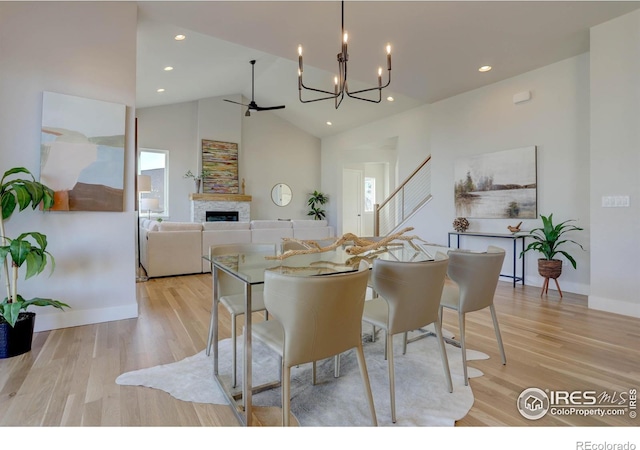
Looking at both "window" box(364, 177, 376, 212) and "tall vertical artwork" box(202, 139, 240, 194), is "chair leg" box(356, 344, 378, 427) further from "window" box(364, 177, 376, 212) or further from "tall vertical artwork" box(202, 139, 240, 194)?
"window" box(364, 177, 376, 212)

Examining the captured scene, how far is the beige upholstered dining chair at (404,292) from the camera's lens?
1591 millimetres

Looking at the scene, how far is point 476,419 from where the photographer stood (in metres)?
1.55

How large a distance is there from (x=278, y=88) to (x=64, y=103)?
5.98m

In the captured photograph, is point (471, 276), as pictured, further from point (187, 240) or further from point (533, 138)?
point (187, 240)

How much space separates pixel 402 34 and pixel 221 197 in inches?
243

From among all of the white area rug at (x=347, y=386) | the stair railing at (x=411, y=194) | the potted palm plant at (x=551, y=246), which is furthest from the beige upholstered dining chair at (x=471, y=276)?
the stair railing at (x=411, y=194)

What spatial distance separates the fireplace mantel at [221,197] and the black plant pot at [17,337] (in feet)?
19.9

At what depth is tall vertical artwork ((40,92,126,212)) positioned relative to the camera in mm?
2672

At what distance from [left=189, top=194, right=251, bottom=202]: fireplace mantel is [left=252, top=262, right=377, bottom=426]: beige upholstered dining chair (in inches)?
292

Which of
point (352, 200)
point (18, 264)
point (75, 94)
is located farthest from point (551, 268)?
point (352, 200)

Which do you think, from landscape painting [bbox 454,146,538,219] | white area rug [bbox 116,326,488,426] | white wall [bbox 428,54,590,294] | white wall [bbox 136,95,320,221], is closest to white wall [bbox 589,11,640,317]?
white wall [bbox 428,54,590,294]

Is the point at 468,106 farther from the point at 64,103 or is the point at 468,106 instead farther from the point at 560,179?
the point at 64,103
